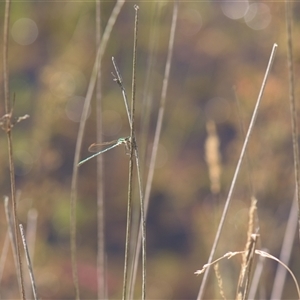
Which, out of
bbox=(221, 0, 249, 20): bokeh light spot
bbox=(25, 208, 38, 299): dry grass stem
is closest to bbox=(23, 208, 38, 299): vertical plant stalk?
bbox=(25, 208, 38, 299): dry grass stem

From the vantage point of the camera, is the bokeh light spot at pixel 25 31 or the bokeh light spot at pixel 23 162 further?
the bokeh light spot at pixel 25 31

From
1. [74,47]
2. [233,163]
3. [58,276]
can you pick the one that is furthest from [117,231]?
[74,47]

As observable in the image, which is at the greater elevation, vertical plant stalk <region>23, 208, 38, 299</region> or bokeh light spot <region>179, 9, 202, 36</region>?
bokeh light spot <region>179, 9, 202, 36</region>

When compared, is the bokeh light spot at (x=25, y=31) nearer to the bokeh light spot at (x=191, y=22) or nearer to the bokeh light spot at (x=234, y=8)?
the bokeh light spot at (x=191, y=22)

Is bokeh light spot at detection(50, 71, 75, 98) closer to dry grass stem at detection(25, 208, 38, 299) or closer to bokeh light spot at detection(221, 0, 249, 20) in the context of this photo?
Result: bokeh light spot at detection(221, 0, 249, 20)

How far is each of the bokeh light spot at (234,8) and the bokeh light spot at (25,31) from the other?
4.00 feet

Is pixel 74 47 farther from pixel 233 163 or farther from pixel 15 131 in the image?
pixel 233 163

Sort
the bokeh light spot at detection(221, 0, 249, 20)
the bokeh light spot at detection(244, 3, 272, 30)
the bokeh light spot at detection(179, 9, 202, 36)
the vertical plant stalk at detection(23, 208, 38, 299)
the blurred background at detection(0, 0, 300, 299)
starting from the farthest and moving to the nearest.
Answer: the bokeh light spot at detection(179, 9, 202, 36), the bokeh light spot at detection(221, 0, 249, 20), the bokeh light spot at detection(244, 3, 272, 30), the blurred background at detection(0, 0, 300, 299), the vertical plant stalk at detection(23, 208, 38, 299)

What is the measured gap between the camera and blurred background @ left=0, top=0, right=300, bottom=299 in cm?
310

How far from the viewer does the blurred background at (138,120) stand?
10.2ft

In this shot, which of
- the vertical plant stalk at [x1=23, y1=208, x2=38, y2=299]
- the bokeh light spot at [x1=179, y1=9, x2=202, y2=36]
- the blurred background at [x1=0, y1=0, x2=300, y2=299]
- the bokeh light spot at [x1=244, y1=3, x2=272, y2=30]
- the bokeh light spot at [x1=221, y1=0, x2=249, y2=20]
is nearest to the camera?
the vertical plant stalk at [x1=23, y1=208, x2=38, y2=299]

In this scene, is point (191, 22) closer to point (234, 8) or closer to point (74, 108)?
point (234, 8)

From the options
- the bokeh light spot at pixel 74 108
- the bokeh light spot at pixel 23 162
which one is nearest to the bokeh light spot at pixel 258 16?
the bokeh light spot at pixel 74 108

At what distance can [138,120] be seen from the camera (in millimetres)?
3438
